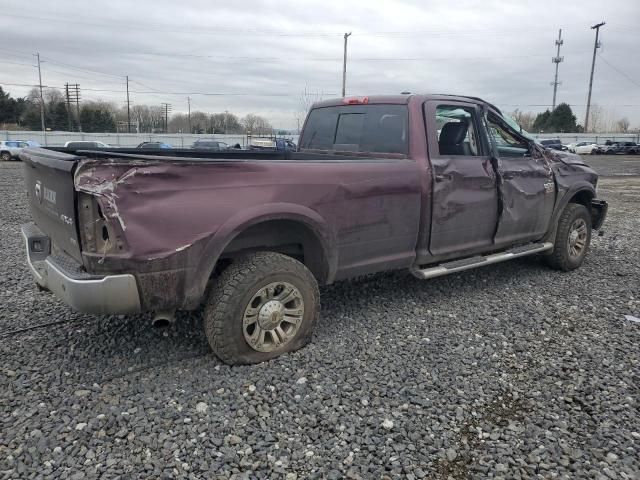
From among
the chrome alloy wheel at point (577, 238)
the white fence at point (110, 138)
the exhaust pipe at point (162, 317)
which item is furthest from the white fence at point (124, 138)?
the exhaust pipe at point (162, 317)

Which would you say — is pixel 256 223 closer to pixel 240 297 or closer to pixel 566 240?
pixel 240 297

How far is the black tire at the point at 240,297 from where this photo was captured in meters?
3.45

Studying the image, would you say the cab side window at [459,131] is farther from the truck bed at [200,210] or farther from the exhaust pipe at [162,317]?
the exhaust pipe at [162,317]

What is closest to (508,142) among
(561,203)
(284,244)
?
(561,203)

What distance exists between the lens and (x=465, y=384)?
3.45 meters

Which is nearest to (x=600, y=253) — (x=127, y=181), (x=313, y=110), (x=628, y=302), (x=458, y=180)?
(x=628, y=302)

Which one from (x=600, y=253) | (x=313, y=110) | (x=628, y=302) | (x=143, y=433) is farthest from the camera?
(x=600, y=253)

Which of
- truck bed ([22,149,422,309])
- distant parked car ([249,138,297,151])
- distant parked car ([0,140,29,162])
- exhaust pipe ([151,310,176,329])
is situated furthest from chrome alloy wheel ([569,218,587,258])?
distant parked car ([0,140,29,162])

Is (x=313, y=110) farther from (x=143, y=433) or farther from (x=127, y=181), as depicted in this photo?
(x=143, y=433)

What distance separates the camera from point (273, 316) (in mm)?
3666

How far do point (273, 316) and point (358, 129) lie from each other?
231 centimetres

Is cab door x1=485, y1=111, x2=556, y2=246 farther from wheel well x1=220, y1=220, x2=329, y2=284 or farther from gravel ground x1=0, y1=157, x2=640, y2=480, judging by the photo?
wheel well x1=220, y1=220, x2=329, y2=284

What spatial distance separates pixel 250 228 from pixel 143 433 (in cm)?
147

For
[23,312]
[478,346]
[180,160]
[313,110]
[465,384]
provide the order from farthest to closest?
1. [313,110]
2. [23,312]
3. [478,346]
4. [465,384]
5. [180,160]
